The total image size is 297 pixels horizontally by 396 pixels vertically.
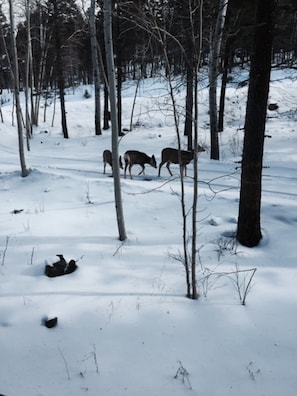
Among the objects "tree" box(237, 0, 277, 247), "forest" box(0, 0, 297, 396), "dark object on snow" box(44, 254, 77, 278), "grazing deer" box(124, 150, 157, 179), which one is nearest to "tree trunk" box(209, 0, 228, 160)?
"forest" box(0, 0, 297, 396)

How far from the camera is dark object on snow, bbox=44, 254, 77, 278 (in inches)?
197

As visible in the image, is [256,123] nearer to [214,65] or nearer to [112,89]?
[112,89]

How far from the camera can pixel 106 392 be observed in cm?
321

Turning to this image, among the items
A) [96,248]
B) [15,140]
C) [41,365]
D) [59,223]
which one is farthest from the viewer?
[15,140]

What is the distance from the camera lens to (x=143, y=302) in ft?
14.6

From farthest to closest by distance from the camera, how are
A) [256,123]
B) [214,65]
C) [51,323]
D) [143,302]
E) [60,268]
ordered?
[214,65]
[256,123]
[60,268]
[143,302]
[51,323]

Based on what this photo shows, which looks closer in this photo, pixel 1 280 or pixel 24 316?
pixel 24 316

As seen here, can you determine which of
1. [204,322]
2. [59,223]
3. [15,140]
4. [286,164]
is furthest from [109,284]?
[15,140]

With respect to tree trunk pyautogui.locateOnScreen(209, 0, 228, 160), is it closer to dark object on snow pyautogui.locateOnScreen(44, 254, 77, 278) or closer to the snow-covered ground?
the snow-covered ground

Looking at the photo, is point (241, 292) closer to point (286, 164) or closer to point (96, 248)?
point (96, 248)

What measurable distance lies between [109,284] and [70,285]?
56cm

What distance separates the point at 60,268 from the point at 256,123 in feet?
12.5

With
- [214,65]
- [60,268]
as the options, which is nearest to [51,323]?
[60,268]

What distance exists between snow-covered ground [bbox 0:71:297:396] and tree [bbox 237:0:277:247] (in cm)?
44
